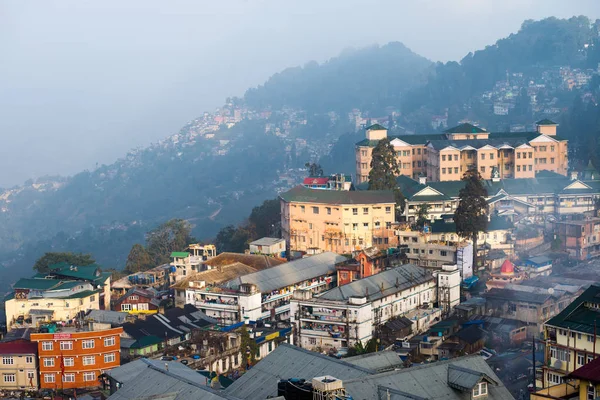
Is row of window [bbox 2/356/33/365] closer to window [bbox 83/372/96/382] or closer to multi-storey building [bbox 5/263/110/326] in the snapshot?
window [bbox 83/372/96/382]

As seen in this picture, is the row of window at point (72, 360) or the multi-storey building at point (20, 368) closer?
the row of window at point (72, 360)

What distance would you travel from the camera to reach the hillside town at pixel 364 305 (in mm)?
20750

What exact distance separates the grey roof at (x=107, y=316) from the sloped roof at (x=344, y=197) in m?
11.5

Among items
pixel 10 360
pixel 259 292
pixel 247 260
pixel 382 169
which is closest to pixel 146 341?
pixel 10 360

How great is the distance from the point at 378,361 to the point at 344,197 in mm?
18835

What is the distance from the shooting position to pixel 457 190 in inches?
1741

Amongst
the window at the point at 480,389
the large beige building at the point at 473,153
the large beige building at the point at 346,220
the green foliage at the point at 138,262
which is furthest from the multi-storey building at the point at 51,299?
the large beige building at the point at 473,153

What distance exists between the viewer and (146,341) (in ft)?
94.8

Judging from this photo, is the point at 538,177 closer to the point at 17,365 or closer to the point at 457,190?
the point at 457,190

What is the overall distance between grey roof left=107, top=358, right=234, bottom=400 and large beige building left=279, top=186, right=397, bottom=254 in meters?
16.7

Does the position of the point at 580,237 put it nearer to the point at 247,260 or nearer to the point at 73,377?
the point at 247,260

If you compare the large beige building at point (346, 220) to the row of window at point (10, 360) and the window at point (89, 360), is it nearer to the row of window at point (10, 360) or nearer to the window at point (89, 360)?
the window at point (89, 360)

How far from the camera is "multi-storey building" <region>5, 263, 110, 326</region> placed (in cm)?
3347

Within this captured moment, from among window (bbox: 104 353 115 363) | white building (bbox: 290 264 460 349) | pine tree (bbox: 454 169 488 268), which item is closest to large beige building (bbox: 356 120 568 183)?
pine tree (bbox: 454 169 488 268)
